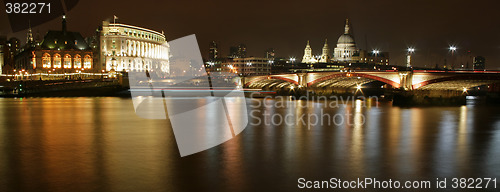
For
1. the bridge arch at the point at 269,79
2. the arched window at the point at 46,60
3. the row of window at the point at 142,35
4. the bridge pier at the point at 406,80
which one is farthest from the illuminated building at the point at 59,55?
the bridge pier at the point at 406,80

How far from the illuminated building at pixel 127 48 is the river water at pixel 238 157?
119 m

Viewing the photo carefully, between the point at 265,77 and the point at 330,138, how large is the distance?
67371 mm

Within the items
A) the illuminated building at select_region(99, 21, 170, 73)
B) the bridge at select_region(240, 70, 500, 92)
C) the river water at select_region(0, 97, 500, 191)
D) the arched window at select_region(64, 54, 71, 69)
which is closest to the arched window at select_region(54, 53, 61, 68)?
the arched window at select_region(64, 54, 71, 69)

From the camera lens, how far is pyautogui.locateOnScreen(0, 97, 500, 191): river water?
11789 millimetres

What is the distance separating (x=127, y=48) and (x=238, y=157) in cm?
14425

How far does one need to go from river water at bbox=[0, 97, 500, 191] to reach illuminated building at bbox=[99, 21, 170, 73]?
119 meters

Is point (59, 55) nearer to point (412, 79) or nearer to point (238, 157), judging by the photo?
point (412, 79)

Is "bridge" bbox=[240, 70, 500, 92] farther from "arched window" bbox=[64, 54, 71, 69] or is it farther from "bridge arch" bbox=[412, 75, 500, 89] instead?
"arched window" bbox=[64, 54, 71, 69]

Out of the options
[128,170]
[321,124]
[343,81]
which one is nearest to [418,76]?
[343,81]

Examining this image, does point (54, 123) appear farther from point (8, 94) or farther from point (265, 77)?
point (265, 77)

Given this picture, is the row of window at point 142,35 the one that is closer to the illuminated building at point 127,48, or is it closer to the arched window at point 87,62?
the illuminated building at point 127,48

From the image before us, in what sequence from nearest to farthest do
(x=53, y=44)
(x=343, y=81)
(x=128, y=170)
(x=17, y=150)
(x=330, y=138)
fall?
(x=128, y=170)
(x=17, y=150)
(x=330, y=138)
(x=343, y=81)
(x=53, y=44)

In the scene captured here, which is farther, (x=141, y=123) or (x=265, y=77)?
(x=265, y=77)

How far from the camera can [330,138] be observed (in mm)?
20688
